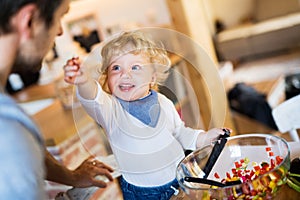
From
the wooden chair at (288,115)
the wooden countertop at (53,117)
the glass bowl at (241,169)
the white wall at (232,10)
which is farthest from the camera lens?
the white wall at (232,10)

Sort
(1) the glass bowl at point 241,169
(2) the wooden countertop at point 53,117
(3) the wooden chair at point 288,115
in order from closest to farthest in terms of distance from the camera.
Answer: (1) the glass bowl at point 241,169 < (2) the wooden countertop at point 53,117 < (3) the wooden chair at point 288,115

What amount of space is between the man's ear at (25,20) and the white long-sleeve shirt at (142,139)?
0.16m

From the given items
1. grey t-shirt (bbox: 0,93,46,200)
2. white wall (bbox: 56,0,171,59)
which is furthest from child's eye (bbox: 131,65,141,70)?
white wall (bbox: 56,0,171,59)

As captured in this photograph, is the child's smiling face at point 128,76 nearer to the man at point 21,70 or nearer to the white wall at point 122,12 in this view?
the man at point 21,70

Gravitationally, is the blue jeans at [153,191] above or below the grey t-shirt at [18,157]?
below

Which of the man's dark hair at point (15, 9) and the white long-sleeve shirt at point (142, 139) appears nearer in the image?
the man's dark hair at point (15, 9)

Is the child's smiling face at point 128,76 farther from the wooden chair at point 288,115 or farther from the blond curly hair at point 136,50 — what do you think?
the wooden chair at point 288,115

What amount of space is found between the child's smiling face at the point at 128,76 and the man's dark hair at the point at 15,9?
151 millimetres

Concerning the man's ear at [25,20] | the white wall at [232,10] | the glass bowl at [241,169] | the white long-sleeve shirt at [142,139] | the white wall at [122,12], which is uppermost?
the man's ear at [25,20]

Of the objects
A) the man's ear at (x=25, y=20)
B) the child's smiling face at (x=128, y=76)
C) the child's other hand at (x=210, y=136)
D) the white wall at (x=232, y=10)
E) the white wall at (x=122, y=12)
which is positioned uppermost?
the man's ear at (x=25, y=20)

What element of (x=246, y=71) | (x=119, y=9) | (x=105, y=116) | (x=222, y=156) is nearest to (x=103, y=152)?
(x=105, y=116)

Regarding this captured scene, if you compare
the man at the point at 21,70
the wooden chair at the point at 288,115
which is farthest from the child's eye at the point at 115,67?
the wooden chair at the point at 288,115

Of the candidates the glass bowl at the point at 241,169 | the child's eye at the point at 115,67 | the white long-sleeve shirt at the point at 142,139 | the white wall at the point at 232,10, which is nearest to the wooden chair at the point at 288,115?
the glass bowl at the point at 241,169

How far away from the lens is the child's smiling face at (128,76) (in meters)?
0.65
